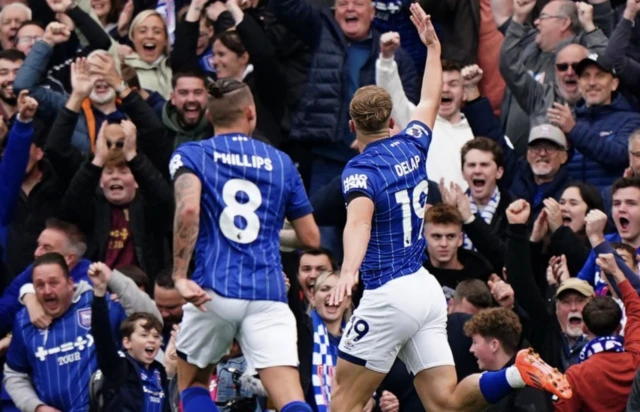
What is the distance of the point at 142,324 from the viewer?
12.5 metres

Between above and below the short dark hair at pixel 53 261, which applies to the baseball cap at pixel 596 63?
above

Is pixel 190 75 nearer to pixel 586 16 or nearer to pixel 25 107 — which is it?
pixel 25 107

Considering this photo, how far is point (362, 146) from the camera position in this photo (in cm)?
1063

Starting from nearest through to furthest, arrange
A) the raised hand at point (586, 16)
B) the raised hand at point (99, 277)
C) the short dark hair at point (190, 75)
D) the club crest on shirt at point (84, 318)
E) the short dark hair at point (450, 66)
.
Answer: the raised hand at point (99, 277) < the club crest on shirt at point (84, 318) < the short dark hair at point (450, 66) < the raised hand at point (586, 16) < the short dark hair at point (190, 75)

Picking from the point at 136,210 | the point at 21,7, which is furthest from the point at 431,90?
the point at 21,7

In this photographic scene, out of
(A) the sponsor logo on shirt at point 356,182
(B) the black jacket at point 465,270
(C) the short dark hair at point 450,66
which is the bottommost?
(B) the black jacket at point 465,270

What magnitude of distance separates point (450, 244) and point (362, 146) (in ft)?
9.02

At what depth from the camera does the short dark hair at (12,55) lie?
1572 cm

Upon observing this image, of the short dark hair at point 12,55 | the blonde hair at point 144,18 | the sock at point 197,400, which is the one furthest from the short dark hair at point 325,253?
the short dark hair at point 12,55

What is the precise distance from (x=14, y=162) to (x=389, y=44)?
3425 mm

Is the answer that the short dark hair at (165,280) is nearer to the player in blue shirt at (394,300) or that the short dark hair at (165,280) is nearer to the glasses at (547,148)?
the player in blue shirt at (394,300)

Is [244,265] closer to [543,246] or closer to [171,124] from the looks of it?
[543,246]

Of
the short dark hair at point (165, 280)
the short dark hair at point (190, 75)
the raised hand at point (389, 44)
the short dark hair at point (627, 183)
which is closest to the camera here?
the short dark hair at point (627, 183)

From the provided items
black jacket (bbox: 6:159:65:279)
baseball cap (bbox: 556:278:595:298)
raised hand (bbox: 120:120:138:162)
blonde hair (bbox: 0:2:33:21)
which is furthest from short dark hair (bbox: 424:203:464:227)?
blonde hair (bbox: 0:2:33:21)
